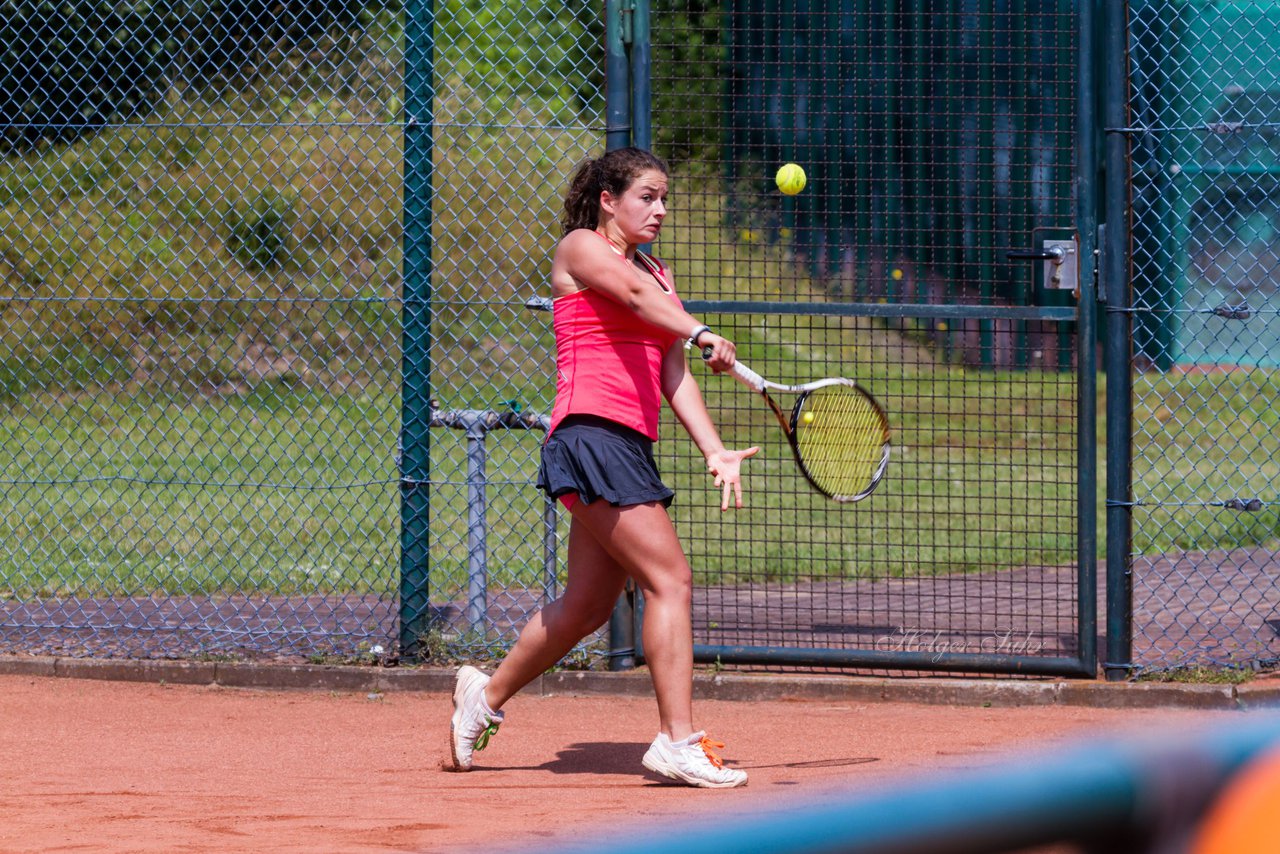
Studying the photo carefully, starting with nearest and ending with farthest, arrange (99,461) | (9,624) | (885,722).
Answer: (885,722), (9,624), (99,461)

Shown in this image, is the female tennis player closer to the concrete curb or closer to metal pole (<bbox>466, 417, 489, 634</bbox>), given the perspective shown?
the concrete curb

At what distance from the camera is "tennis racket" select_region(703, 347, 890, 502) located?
488cm

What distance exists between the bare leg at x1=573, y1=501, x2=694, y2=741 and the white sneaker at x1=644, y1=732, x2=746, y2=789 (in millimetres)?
35

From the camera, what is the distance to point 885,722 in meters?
5.45

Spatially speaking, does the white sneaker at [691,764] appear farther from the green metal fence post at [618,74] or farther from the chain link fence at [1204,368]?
the chain link fence at [1204,368]

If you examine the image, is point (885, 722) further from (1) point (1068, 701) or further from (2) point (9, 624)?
(2) point (9, 624)

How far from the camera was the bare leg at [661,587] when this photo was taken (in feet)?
14.4

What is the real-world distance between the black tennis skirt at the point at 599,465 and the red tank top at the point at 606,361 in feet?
0.13

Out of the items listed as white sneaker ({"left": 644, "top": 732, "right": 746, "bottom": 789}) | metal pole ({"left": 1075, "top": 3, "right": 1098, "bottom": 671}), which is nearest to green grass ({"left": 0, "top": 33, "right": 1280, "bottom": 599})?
metal pole ({"left": 1075, "top": 3, "right": 1098, "bottom": 671})

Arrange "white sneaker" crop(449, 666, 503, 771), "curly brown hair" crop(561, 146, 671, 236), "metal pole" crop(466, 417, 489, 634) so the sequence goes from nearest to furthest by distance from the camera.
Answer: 1. "curly brown hair" crop(561, 146, 671, 236)
2. "white sneaker" crop(449, 666, 503, 771)
3. "metal pole" crop(466, 417, 489, 634)

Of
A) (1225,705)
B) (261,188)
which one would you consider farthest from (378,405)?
(1225,705)

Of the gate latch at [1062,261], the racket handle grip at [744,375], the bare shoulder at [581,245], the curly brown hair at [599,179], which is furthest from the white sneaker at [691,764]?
the gate latch at [1062,261]

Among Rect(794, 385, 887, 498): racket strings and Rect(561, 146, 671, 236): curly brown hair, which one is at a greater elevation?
Rect(561, 146, 671, 236): curly brown hair

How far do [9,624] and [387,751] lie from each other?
2.31m
